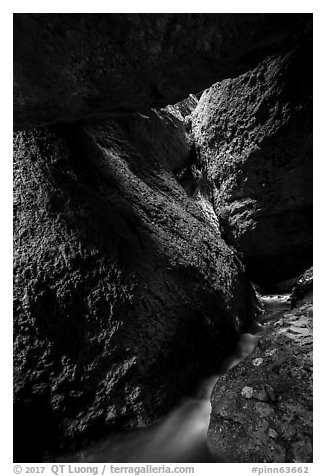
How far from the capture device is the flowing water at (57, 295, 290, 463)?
176 centimetres

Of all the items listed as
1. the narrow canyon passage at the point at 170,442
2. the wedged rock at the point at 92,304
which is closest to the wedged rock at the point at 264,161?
the wedged rock at the point at 92,304

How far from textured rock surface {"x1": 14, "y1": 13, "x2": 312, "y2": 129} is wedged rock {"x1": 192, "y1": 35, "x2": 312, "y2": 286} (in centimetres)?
44

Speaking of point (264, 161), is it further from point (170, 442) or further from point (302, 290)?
point (170, 442)

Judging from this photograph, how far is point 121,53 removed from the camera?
139 centimetres

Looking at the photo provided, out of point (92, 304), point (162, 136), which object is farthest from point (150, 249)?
point (162, 136)

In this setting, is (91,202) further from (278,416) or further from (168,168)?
(278,416)

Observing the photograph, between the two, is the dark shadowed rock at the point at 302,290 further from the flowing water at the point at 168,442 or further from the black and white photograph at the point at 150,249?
the flowing water at the point at 168,442

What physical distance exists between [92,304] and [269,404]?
3.73 feet

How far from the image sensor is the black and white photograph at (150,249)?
141 centimetres

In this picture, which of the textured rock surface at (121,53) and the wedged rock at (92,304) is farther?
the wedged rock at (92,304)

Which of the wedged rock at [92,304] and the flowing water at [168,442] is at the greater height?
the wedged rock at [92,304]

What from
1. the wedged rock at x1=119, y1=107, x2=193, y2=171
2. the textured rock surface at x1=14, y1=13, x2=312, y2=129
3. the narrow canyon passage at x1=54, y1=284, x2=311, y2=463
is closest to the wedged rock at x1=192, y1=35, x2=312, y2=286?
the wedged rock at x1=119, y1=107, x2=193, y2=171

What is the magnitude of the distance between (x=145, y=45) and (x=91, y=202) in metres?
0.99
